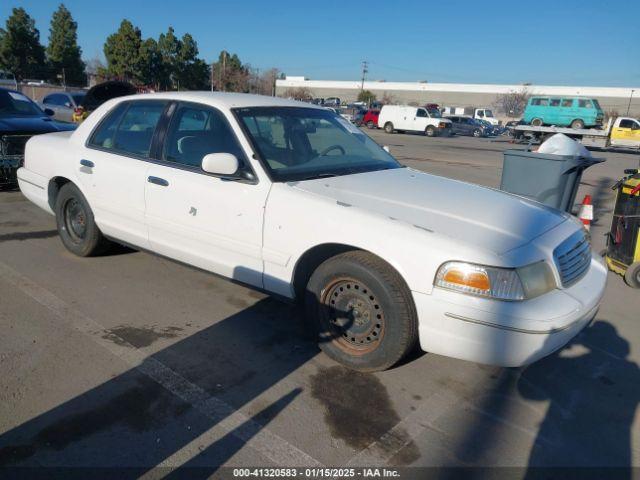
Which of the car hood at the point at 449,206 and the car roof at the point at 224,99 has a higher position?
the car roof at the point at 224,99

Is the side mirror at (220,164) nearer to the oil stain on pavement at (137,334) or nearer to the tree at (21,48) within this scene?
the oil stain on pavement at (137,334)

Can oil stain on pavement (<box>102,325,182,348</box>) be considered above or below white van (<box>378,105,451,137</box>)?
below

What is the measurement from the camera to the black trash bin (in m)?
5.46

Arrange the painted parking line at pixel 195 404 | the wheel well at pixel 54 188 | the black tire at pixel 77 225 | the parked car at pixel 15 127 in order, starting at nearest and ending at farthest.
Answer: the painted parking line at pixel 195 404
the black tire at pixel 77 225
the wheel well at pixel 54 188
the parked car at pixel 15 127

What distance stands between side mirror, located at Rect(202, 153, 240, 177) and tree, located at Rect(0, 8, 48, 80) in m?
47.3

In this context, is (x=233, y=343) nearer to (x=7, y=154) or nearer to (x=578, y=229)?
(x=578, y=229)

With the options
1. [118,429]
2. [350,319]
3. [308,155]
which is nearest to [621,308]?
[350,319]

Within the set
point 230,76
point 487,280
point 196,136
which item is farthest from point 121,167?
point 230,76

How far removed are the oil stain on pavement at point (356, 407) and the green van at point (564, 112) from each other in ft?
104

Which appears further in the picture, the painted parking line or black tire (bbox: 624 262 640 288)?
black tire (bbox: 624 262 640 288)

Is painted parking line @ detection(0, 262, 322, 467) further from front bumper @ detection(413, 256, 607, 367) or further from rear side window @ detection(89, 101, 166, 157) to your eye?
rear side window @ detection(89, 101, 166, 157)

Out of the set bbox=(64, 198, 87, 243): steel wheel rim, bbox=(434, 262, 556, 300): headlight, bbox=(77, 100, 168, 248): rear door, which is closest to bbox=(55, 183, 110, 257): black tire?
bbox=(64, 198, 87, 243): steel wheel rim

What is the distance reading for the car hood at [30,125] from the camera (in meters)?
7.34

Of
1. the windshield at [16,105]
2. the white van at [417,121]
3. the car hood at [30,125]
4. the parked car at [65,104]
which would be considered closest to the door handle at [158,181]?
the car hood at [30,125]
